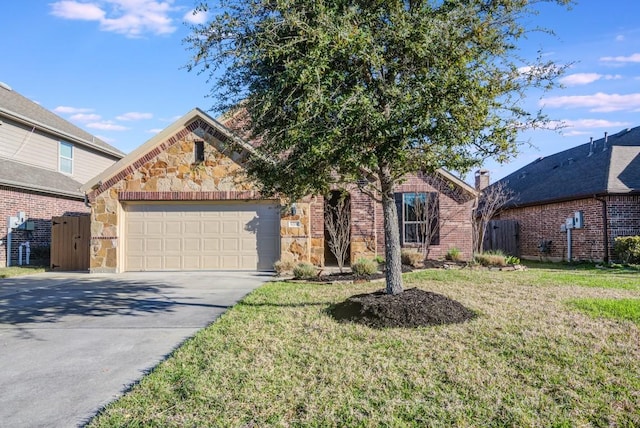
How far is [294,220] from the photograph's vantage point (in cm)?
1398

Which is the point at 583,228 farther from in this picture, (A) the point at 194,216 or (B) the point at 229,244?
(A) the point at 194,216

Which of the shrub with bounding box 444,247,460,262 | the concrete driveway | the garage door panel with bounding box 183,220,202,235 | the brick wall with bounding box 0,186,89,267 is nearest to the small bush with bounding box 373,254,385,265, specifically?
the shrub with bounding box 444,247,460,262

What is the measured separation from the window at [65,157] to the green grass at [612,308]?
20387 millimetres

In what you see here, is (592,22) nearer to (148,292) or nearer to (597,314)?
(597,314)

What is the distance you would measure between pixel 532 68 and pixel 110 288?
9.89 meters

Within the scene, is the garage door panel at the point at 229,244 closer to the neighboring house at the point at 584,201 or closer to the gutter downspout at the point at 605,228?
the neighboring house at the point at 584,201

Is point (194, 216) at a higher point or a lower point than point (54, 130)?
lower

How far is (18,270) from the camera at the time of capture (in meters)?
14.5

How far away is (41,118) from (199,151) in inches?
381

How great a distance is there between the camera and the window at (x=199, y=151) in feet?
46.1

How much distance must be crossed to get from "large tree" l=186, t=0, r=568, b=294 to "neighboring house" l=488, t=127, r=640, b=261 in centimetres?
1194

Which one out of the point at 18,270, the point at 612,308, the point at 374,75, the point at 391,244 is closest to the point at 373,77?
the point at 374,75

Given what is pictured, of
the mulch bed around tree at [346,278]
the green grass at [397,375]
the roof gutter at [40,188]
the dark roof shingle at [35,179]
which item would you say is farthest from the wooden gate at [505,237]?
the roof gutter at [40,188]

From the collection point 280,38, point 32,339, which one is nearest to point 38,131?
point 32,339
